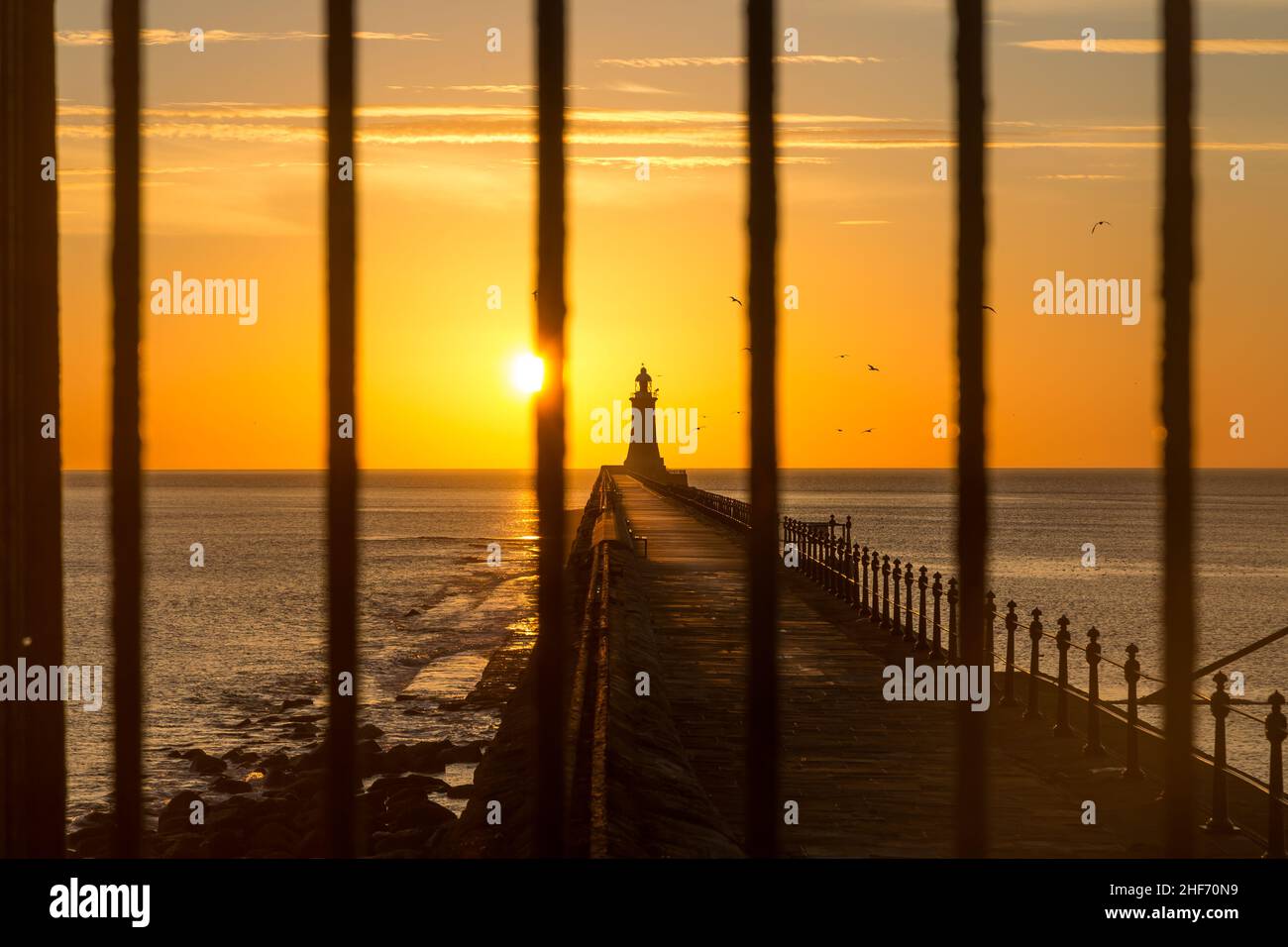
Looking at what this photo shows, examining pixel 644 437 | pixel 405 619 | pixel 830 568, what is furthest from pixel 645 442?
pixel 830 568

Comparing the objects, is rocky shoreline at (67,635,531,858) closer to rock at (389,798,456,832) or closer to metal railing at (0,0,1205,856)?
rock at (389,798,456,832)

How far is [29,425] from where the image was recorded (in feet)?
10.1

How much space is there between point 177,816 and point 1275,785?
476 inches

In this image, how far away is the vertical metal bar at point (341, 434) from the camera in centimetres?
284

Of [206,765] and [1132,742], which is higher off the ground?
[1132,742]

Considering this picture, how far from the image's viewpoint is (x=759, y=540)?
287 cm

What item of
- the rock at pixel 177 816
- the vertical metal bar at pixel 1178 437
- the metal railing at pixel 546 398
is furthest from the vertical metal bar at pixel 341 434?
the rock at pixel 177 816

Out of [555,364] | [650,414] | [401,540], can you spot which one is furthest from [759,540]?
[401,540]

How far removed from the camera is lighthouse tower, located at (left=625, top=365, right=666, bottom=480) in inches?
3558

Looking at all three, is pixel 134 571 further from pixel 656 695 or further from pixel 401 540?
pixel 401 540

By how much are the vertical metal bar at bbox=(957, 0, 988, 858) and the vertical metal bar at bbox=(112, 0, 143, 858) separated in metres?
1.83

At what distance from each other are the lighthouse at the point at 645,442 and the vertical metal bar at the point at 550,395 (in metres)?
74.2

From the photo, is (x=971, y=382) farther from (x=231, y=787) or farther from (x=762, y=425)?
(x=231, y=787)

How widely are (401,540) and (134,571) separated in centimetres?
9123
